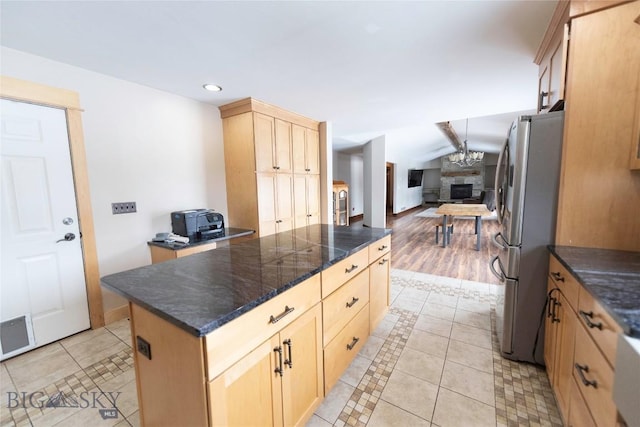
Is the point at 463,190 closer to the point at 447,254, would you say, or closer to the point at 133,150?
the point at 447,254

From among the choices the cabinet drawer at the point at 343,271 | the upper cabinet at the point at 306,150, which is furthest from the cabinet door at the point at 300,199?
the cabinet drawer at the point at 343,271

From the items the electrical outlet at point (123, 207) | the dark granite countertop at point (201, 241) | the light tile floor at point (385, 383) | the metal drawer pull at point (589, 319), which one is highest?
the electrical outlet at point (123, 207)

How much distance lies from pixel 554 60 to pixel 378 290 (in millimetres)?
1988

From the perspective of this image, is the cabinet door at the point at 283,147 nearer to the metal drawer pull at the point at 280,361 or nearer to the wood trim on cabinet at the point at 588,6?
the metal drawer pull at the point at 280,361

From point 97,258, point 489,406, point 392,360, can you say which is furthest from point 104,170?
point 489,406

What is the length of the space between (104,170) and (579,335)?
3.39 metres

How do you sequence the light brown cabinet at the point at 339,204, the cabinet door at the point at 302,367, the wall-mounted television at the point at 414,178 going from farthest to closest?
1. the wall-mounted television at the point at 414,178
2. the light brown cabinet at the point at 339,204
3. the cabinet door at the point at 302,367

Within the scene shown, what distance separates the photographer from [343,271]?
1.54 m

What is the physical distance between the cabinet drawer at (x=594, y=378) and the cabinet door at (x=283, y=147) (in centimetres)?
295

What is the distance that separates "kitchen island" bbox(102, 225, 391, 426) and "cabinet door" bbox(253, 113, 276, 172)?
5.29 ft

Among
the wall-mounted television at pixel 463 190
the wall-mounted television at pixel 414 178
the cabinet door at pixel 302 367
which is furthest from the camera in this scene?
the wall-mounted television at pixel 463 190

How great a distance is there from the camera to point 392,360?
6.02 feet

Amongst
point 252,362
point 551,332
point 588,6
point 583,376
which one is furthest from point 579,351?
point 588,6

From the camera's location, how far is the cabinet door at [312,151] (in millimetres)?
3770
